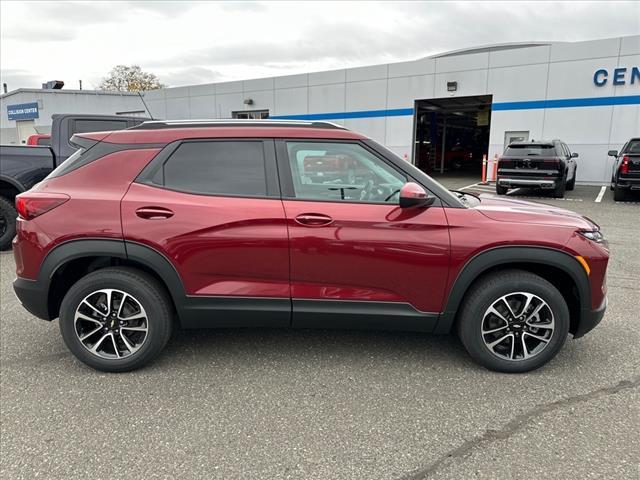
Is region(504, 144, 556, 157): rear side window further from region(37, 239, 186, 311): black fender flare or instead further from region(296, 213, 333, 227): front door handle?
region(37, 239, 186, 311): black fender flare

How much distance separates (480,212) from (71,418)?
2899 millimetres

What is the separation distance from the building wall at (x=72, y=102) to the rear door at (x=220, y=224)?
102 feet

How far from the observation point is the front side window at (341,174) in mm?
3178

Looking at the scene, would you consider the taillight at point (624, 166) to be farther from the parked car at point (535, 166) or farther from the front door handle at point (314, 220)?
the front door handle at point (314, 220)

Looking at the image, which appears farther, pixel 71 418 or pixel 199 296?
pixel 199 296

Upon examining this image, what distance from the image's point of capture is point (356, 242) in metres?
3.06

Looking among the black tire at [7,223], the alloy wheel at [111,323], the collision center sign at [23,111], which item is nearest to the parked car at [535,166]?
the black tire at [7,223]

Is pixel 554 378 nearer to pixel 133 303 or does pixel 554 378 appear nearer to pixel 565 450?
pixel 565 450

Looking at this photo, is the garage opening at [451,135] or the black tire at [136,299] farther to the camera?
the garage opening at [451,135]

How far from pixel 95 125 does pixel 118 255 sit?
5762 mm

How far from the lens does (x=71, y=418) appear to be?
2789mm

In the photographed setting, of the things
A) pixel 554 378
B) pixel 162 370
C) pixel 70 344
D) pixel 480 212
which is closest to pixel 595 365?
pixel 554 378

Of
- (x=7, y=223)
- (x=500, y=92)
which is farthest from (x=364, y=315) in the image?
(x=500, y=92)

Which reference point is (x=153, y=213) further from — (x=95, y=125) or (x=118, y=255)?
(x=95, y=125)
